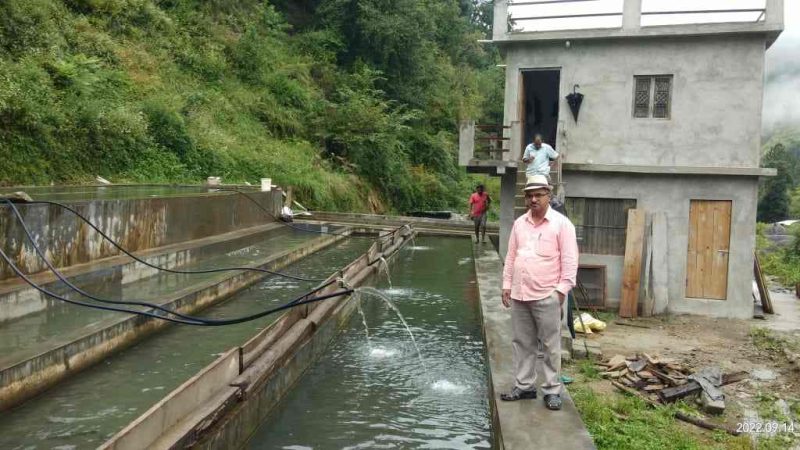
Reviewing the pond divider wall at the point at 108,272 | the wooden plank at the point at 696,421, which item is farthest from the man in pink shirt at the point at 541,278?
the pond divider wall at the point at 108,272

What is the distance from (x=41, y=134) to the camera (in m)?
14.9

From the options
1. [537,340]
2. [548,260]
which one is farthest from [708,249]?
[548,260]

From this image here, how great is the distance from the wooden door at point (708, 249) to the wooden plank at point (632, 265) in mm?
1150

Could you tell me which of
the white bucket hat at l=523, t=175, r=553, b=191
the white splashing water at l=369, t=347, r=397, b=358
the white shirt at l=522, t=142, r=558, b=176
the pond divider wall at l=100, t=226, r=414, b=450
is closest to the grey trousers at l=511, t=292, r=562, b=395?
the white bucket hat at l=523, t=175, r=553, b=191

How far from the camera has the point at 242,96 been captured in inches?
1064

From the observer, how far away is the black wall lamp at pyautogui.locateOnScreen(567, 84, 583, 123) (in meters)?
13.1

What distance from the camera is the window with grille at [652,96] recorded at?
12719 millimetres

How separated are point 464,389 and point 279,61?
89.2 feet

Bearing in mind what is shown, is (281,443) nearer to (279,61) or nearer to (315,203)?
(315,203)

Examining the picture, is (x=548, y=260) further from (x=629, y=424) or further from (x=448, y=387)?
(x=448, y=387)

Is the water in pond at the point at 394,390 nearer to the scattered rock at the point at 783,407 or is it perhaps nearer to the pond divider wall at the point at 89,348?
the pond divider wall at the point at 89,348

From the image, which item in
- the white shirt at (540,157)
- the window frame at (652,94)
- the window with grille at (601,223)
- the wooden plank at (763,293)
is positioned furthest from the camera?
the wooden plank at (763,293)

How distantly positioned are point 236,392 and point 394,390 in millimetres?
2130

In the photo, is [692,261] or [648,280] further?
[692,261]
